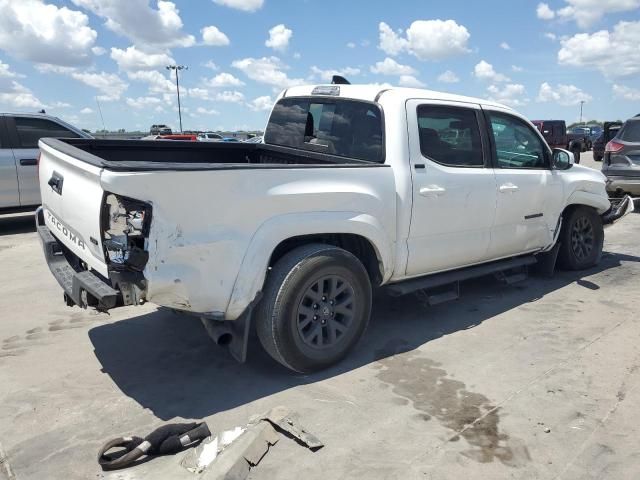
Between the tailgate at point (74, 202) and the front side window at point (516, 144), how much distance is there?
3.41 metres

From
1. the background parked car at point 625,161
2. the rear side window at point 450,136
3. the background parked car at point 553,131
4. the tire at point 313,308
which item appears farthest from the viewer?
the background parked car at point 553,131

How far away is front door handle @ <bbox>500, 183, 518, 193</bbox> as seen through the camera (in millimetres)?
4765

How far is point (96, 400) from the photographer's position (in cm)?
333

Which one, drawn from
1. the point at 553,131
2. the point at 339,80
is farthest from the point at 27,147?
the point at 553,131

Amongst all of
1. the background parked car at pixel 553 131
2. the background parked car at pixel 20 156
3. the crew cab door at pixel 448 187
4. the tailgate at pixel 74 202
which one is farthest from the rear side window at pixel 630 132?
the background parked car at pixel 553 131

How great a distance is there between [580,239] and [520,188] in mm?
1771

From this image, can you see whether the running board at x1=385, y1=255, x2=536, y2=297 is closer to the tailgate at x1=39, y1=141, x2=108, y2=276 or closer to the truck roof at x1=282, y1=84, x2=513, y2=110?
the truck roof at x1=282, y1=84, x2=513, y2=110

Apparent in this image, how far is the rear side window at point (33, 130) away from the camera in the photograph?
27.8ft

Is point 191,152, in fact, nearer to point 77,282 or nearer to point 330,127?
point 330,127

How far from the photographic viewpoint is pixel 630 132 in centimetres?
989

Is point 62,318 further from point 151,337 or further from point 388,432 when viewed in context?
point 388,432

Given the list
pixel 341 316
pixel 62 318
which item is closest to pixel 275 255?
pixel 341 316

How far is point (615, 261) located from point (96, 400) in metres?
6.34

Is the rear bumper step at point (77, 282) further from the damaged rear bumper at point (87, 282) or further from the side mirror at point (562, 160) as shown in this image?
the side mirror at point (562, 160)
